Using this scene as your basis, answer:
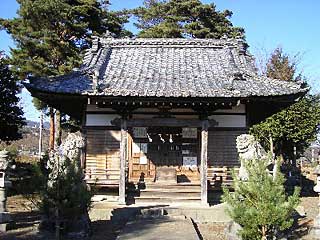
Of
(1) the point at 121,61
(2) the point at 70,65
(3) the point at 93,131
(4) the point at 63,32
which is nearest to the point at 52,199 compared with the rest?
(3) the point at 93,131

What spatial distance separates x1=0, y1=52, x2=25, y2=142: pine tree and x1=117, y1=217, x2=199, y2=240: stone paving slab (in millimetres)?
13172

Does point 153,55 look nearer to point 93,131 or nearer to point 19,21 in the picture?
point 93,131

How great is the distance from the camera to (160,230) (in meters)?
10.5

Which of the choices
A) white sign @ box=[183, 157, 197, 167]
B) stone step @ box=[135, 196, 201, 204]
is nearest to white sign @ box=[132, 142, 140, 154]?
white sign @ box=[183, 157, 197, 167]

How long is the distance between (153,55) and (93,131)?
5050mm

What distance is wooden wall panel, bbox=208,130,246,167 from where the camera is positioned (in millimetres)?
15406

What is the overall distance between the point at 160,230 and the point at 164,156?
6022mm

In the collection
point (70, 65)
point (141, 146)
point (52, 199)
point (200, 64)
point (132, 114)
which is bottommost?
point (52, 199)

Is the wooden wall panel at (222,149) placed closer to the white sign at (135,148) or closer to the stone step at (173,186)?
the stone step at (173,186)

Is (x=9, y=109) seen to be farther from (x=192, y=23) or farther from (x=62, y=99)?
(x=192, y=23)

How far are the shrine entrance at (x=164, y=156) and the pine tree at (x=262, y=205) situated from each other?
7826 millimetres

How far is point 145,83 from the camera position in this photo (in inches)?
585

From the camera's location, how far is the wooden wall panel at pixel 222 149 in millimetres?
15406

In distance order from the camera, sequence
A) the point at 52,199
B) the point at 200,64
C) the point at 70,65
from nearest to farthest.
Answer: the point at 52,199 → the point at 200,64 → the point at 70,65
